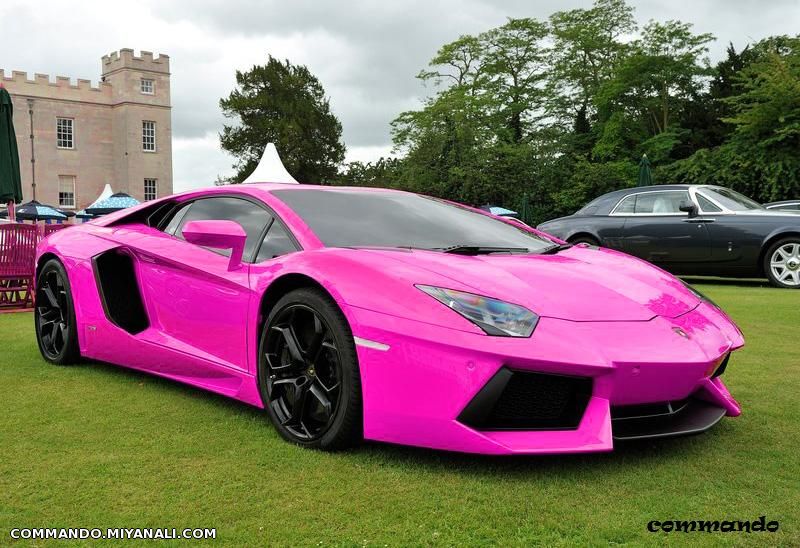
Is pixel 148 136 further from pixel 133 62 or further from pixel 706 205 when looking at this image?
pixel 706 205

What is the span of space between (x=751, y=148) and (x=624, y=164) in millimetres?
10198

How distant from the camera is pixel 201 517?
2305mm

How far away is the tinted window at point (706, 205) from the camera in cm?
989

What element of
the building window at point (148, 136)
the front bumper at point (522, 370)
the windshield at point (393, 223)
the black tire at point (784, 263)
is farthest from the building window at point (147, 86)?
the front bumper at point (522, 370)

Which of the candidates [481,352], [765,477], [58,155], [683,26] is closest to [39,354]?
[481,352]

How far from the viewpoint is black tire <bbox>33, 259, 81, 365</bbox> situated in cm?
473

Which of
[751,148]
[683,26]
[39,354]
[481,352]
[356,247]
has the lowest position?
[39,354]

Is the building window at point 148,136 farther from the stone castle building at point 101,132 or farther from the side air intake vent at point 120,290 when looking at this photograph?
the side air intake vent at point 120,290

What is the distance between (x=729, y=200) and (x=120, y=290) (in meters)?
8.42

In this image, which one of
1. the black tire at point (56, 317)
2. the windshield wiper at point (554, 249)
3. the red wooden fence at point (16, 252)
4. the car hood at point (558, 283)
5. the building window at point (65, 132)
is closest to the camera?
the car hood at point (558, 283)

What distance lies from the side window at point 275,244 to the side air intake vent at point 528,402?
3.95 feet

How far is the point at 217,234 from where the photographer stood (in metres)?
3.34

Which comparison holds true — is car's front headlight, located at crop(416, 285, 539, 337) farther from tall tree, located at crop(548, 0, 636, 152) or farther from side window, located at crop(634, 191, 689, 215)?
tall tree, located at crop(548, 0, 636, 152)

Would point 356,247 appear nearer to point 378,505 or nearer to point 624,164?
point 378,505
